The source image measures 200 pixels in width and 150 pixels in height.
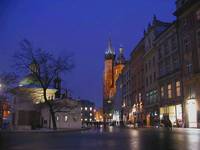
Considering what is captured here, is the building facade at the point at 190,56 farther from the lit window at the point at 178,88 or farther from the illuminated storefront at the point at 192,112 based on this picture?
the lit window at the point at 178,88

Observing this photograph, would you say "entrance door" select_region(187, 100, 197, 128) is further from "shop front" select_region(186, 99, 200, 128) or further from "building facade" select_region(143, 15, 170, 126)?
"building facade" select_region(143, 15, 170, 126)

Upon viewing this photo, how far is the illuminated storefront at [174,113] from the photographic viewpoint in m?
59.1

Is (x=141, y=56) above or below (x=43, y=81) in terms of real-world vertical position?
above

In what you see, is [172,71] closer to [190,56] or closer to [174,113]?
[190,56]

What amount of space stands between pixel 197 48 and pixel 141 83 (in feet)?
124

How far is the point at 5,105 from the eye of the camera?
180 ft

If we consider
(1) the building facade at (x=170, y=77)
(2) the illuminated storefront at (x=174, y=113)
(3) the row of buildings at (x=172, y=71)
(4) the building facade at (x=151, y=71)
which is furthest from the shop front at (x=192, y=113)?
(4) the building facade at (x=151, y=71)

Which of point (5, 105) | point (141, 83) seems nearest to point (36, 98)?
point (5, 105)

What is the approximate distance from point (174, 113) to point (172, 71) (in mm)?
8454

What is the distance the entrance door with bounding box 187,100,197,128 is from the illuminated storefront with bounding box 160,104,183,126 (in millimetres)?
3861

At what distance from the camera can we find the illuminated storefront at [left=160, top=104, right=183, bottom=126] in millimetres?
59078

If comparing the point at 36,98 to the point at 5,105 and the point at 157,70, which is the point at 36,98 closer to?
the point at 5,105

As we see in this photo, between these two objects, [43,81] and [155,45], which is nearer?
[43,81]

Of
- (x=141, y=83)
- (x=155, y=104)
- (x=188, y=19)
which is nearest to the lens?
(x=188, y=19)
